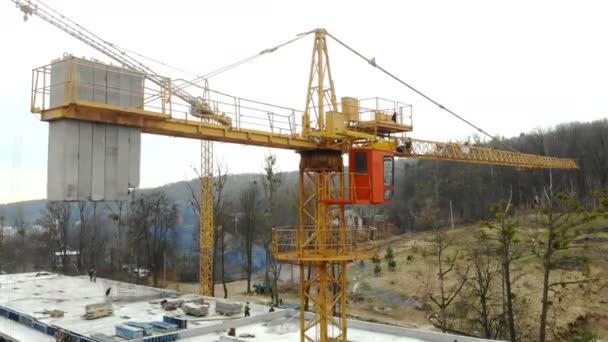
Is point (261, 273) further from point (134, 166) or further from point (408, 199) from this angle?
point (134, 166)

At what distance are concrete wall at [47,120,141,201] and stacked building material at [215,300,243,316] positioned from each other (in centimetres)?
1497

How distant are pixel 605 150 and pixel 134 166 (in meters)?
81.4

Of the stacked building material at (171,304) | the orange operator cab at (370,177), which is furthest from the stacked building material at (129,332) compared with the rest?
the orange operator cab at (370,177)

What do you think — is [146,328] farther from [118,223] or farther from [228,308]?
[118,223]

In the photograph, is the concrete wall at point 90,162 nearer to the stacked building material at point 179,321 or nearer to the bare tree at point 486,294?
the stacked building material at point 179,321

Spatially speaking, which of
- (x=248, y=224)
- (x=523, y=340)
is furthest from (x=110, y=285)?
(x=523, y=340)

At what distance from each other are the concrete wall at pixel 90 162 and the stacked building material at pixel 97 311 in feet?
53.7

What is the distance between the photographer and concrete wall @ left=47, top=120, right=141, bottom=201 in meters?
13.1

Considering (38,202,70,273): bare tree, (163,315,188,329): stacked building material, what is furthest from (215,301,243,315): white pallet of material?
(38,202,70,273): bare tree

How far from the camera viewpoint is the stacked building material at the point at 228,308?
2736cm

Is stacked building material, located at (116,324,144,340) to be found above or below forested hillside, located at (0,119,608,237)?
below

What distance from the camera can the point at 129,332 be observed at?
21.4m

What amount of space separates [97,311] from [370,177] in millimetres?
18113

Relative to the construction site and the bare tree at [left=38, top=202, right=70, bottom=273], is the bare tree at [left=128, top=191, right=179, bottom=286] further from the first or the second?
the construction site
